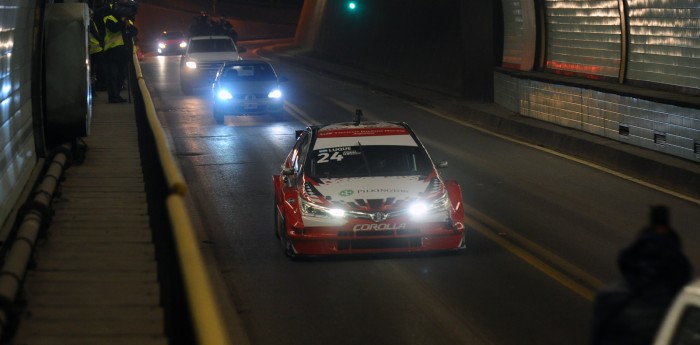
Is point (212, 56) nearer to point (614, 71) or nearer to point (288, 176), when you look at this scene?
point (614, 71)

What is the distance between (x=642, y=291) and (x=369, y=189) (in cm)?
729

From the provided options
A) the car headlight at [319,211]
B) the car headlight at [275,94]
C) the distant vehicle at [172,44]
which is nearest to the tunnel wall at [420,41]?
the car headlight at [275,94]

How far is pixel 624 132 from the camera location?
2211 cm

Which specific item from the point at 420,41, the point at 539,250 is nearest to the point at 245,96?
the point at 420,41

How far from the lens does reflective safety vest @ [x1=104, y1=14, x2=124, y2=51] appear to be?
22.2 m

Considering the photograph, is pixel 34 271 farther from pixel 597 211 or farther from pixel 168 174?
pixel 597 211

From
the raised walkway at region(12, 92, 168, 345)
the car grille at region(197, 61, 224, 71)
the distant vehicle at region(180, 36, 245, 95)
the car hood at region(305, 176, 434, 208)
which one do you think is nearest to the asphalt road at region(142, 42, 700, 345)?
the car hood at region(305, 176, 434, 208)

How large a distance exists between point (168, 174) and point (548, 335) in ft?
10.8

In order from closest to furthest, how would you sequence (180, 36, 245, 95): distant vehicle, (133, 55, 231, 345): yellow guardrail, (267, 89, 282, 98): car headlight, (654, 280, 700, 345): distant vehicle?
1. (654, 280, 700, 345): distant vehicle
2. (133, 55, 231, 345): yellow guardrail
3. (267, 89, 282, 98): car headlight
4. (180, 36, 245, 95): distant vehicle

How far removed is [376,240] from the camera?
1248 cm

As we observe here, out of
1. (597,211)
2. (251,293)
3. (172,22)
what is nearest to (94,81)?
(597,211)

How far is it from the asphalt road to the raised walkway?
87 cm

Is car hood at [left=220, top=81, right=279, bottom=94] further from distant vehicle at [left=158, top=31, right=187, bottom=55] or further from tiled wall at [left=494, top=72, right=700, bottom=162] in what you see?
distant vehicle at [left=158, top=31, right=187, bottom=55]

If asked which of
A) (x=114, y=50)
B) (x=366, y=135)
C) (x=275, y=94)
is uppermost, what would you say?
(x=114, y=50)
